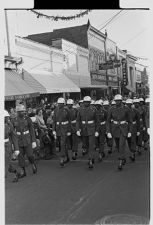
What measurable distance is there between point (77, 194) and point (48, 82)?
10300mm

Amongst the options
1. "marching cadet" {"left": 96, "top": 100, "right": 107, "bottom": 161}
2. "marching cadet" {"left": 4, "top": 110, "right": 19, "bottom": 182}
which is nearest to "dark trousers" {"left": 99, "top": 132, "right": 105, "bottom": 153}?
"marching cadet" {"left": 96, "top": 100, "right": 107, "bottom": 161}

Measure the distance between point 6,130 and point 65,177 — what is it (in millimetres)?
1645

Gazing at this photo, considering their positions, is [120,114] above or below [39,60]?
below

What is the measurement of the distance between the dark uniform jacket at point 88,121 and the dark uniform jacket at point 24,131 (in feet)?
4.74

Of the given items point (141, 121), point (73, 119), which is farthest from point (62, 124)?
point (141, 121)

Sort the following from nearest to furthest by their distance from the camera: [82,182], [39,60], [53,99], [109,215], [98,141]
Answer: [109,215]
[82,182]
[98,141]
[53,99]
[39,60]

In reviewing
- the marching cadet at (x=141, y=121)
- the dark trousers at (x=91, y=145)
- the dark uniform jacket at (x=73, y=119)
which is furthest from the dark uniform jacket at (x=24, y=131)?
the marching cadet at (x=141, y=121)

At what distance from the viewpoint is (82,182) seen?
7293 millimetres

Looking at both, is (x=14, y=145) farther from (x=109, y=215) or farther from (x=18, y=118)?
(x=109, y=215)

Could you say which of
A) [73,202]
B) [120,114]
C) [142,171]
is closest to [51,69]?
[120,114]

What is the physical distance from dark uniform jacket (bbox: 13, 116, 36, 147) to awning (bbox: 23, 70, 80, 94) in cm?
518

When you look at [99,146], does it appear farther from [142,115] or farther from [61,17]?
[61,17]

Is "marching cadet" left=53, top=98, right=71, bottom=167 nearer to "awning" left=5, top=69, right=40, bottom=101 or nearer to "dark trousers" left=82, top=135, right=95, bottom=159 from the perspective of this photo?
"dark trousers" left=82, top=135, right=95, bottom=159

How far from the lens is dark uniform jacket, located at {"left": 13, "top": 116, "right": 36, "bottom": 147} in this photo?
820 centimetres
